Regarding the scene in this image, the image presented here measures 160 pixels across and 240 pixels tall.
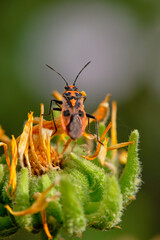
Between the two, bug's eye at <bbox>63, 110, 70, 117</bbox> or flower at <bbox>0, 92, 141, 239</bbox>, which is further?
bug's eye at <bbox>63, 110, 70, 117</bbox>

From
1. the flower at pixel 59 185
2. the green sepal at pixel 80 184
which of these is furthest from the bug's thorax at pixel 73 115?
the green sepal at pixel 80 184

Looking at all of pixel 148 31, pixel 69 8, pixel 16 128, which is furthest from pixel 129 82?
pixel 16 128

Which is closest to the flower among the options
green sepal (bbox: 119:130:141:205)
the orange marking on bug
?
green sepal (bbox: 119:130:141:205)

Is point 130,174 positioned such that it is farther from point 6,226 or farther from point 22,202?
point 6,226

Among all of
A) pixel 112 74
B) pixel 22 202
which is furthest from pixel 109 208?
pixel 112 74

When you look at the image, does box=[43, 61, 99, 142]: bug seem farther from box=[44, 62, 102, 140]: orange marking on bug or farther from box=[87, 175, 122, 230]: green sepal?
box=[87, 175, 122, 230]: green sepal

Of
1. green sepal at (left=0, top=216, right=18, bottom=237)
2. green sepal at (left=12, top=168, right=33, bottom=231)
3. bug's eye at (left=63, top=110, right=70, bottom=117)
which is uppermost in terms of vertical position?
bug's eye at (left=63, top=110, right=70, bottom=117)

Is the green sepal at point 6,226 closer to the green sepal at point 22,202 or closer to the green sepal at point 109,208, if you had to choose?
the green sepal at point 22,202

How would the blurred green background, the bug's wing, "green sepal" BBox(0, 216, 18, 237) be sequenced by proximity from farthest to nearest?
1. the blurred green background
2. the bug's wing
3. "green sepal" BBox(0, 216, 18, 237)
